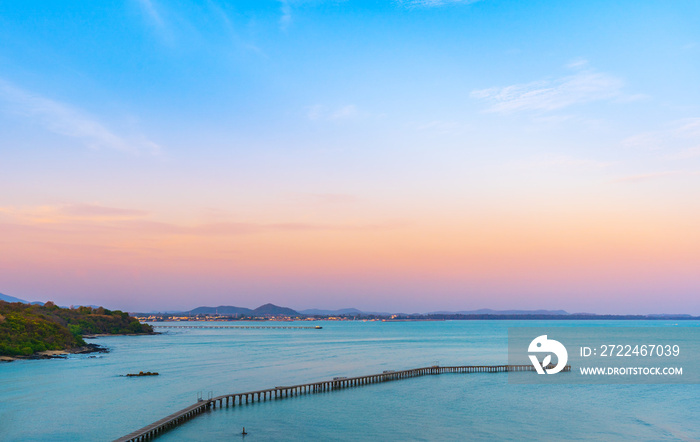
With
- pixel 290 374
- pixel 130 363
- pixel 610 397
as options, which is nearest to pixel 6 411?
pixel 290 374

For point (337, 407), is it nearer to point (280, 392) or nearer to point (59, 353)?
point (280, 392)

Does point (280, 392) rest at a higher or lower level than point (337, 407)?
higher

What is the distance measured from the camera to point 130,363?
9044 centimetres

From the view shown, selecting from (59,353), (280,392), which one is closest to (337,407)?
(280,392)

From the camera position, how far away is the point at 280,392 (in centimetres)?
5791

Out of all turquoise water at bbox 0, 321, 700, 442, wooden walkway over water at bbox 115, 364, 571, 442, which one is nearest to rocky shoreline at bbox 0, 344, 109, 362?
turquoise water at bbox 0, 321, 700, 442

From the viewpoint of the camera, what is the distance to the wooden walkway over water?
4054 centimetres

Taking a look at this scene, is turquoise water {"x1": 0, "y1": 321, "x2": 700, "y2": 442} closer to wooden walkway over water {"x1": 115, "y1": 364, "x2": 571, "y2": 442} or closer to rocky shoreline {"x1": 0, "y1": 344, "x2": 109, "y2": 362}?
wooden walkway over water {"x1": 115, "y1": 364, "x2": 571, "y2": 442}

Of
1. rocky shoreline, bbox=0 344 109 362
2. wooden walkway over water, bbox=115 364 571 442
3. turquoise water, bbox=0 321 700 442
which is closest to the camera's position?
wooden walkway over water, bbox=115 364 571 442

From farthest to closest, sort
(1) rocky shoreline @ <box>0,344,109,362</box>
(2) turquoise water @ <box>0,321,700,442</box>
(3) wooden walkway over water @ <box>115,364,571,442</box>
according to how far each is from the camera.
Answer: (1) rocky shoreline @ <box>0,344,109,362</box>
(2) turquoise water @ <box>0,321,700,442</box>
(3) wooden walkway over water @ <box>115,364,571,442</box>

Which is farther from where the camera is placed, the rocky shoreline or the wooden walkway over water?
the rocky shoreline

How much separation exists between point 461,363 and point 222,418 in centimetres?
5512

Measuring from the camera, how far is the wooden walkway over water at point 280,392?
40.5 meters

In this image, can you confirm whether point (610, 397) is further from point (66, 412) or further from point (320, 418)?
point (66, 412)
